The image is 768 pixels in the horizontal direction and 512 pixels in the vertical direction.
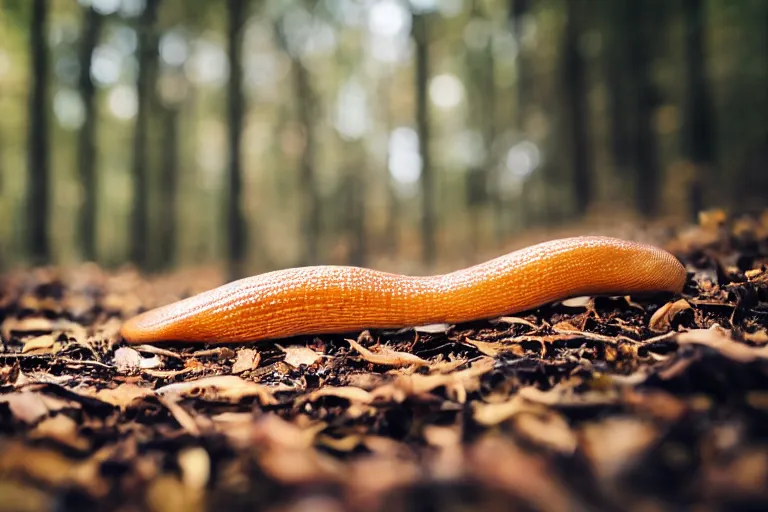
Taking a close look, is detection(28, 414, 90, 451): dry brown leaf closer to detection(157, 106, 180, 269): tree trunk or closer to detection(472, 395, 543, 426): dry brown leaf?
detection(472, 395, 543, 426): dry brown leaf

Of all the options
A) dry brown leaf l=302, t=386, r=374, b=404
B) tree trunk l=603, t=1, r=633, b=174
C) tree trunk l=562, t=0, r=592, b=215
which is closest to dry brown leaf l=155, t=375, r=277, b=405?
dry brown leaf l=302, t=386, r=374, b=404

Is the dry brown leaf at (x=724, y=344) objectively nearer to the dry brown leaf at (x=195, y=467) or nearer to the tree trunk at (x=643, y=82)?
the dry brown leaf at (x=195, y=467)

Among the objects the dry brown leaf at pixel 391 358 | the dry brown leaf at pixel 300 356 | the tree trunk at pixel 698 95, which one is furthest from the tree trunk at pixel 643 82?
the dry brown leaf at pixel 300 356

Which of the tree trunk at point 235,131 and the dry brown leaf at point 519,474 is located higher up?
the tree trunk at point 235,131

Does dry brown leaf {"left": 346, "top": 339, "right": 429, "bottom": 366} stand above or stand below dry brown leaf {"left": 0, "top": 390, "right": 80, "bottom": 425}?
below

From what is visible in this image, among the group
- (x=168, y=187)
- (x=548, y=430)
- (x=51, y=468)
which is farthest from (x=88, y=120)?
(x=548, y=430)
